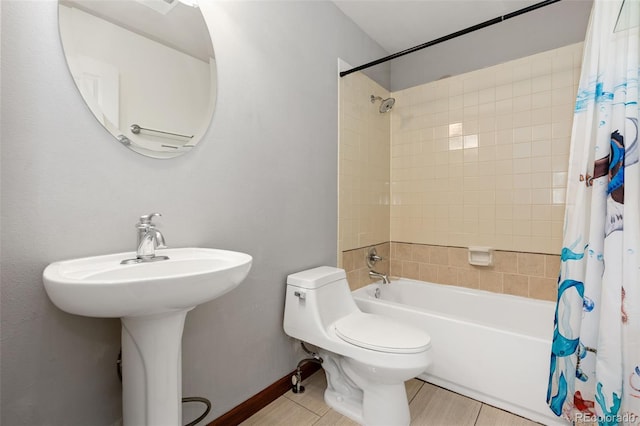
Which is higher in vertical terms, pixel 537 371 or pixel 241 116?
pixel 241 116

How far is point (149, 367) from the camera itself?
1026 millimetres

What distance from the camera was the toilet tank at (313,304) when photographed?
1.67 meters

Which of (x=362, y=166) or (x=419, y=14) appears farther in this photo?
(x=362, y=166)

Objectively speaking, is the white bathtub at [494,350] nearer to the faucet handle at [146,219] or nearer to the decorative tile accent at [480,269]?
the decorative tile accent at [480,269]

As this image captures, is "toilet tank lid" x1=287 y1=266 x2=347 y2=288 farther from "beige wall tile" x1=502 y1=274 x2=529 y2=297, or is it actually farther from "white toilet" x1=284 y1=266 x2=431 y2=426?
"beige wall tile" x1=502 y1=274 x2=529 y2=297

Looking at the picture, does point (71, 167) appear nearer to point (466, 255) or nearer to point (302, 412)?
point (302, 412)

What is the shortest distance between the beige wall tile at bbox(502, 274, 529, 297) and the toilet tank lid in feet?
4.13

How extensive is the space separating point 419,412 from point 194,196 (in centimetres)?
156

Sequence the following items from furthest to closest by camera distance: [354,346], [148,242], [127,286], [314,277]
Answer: [314,277], [354,346], [148,242], [127,286]

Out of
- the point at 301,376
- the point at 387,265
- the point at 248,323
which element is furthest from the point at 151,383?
the point at 387,265

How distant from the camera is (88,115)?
107 cm

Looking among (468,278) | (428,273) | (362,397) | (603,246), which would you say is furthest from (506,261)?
(362,397)

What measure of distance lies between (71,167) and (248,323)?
1.02 meters

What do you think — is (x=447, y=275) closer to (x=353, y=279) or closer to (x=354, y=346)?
(x=353, y=279)
